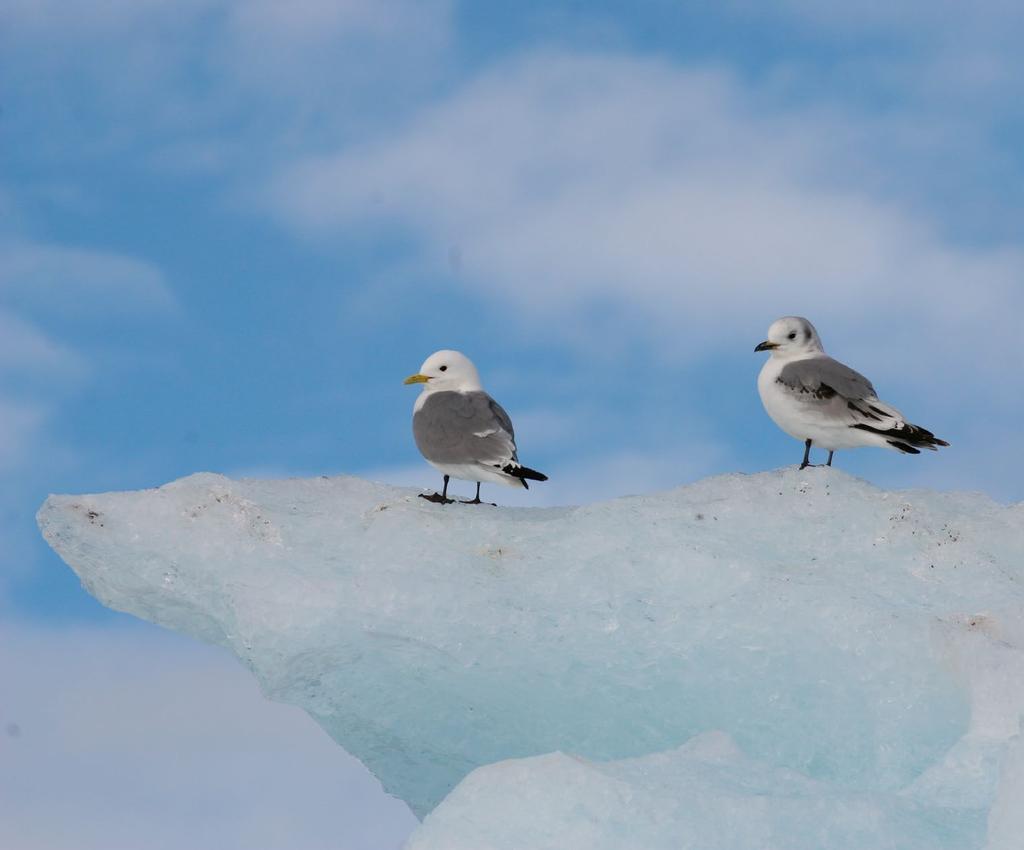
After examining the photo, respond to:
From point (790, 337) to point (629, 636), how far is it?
243 centimetres

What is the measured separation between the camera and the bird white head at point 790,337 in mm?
7828

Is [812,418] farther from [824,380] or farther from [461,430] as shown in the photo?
[461,430]

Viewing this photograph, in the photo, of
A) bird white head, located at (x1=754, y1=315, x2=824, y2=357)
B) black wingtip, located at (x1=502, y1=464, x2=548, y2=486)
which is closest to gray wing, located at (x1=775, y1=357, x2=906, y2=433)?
bird white head, located at (x1=754, y1=315, x2=824, y2=357)

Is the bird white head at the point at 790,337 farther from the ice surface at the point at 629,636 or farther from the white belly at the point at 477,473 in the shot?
the white belly at the point at 477,473

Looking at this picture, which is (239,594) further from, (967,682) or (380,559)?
(967,682)

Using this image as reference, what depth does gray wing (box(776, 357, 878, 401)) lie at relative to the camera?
7.51 m

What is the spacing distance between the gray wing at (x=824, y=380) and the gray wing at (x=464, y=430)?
5.42 feet

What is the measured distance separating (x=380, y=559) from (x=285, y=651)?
0.66 metres

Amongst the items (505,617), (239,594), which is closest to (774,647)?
(505,617)

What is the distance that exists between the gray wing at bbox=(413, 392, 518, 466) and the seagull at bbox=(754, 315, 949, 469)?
5.25 feet

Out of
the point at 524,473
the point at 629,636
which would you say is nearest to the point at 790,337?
the point at 524,473

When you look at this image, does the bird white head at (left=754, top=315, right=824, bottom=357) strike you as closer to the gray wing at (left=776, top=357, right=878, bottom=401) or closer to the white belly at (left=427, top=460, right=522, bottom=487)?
the gray wing at (left=776, top=357, right=878, bottom=401)

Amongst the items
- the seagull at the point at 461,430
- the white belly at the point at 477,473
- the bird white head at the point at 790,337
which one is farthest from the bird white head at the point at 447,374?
the bird white head at the point at 790,337

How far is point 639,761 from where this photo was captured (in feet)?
17.6
